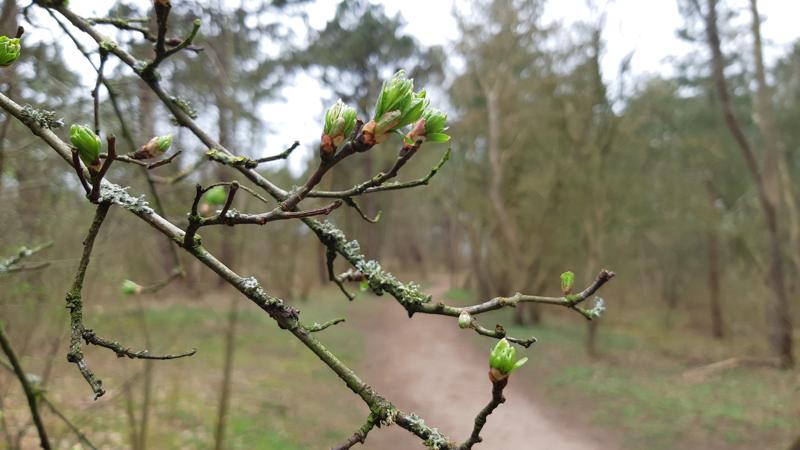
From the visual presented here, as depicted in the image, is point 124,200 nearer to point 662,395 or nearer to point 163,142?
point 163,142

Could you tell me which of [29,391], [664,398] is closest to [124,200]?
[29,391]

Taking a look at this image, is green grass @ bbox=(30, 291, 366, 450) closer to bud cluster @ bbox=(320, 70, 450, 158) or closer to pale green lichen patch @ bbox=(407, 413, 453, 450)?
pale green lichen patch @ bbox=(407, 413, 453, 450)

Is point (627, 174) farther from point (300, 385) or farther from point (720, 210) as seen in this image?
point (300, 385)

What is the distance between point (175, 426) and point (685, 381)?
8.63m

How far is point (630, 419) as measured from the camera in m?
8.23

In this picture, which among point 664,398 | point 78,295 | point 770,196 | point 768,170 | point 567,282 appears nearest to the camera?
point 78,295

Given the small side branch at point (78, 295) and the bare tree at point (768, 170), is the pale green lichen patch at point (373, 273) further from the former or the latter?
Answer: the bare tree at point (768, 170)

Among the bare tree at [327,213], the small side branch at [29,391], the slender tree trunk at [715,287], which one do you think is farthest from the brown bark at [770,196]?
the small side branch at [29,391]

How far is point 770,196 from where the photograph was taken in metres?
10.6

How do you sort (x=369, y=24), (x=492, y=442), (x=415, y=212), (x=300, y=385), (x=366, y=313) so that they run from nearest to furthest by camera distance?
(x=492, y=442), (x=300, y=385), (x=369, y=24), (x=366, y=313), (x=415, y=212)

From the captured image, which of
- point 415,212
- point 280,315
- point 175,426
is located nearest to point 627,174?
Result: point 175,426

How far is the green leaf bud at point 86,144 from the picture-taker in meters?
0.88

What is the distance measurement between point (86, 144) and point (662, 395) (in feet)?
33.4

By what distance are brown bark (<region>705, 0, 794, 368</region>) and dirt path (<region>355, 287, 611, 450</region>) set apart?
5.09m
